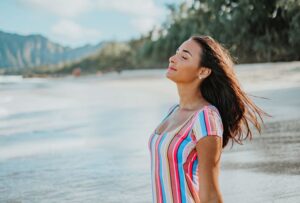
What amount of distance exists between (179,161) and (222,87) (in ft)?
1.10

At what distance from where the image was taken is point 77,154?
660cm

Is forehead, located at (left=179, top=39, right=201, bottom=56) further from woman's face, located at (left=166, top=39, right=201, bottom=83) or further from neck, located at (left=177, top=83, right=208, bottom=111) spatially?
neck, located at (left=177, top=83, right=208, bottom=111)

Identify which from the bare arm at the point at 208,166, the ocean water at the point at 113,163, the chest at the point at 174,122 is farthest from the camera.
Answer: the ocean water at the point at 113,163

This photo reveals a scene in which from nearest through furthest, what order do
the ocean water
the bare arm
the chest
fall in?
the bare arm, the chest, the ocean water

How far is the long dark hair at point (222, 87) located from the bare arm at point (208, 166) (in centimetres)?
26

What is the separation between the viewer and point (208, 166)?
1851 millimetres

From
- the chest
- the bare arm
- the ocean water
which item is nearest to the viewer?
the bare arm

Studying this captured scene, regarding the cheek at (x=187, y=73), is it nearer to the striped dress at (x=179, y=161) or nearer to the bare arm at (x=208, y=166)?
the striped dress at (x=179, y=161)

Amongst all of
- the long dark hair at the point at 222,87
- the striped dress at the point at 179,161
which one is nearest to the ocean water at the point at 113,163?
the long dark hair at the point at 222,87

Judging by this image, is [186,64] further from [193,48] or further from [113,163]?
[113,163]

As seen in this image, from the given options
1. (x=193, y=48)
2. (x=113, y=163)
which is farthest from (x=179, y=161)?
(x=113, y=163)

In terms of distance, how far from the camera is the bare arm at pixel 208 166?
72.7 inches

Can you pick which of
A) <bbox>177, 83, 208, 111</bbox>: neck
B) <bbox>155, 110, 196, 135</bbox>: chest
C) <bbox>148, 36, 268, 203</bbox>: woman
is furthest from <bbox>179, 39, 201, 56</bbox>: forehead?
<bbox>155, 110, 196, 135</bbox>: chest

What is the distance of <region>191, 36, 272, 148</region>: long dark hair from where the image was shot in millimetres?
2053
